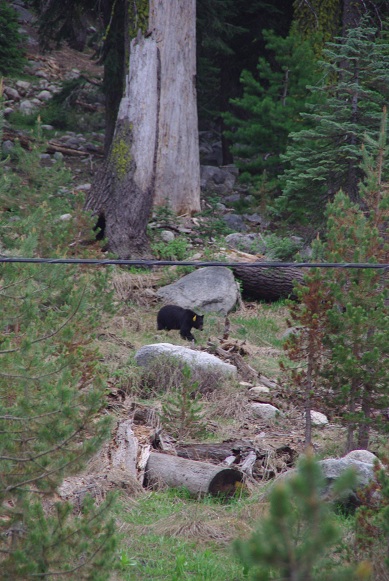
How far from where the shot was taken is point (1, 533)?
4168 millimetres

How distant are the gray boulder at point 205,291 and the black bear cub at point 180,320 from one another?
2.66ft

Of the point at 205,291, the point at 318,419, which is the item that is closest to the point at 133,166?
the point at 205,291

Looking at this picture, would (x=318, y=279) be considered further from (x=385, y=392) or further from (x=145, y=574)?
(x=145, y=574)

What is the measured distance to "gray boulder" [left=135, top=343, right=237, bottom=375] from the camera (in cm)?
855

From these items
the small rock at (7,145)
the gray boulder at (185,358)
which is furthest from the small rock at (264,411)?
the small rock at (7,145)

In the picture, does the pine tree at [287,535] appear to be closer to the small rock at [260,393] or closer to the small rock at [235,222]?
the small rock at [260,393]

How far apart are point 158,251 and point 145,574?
9039 millimetres

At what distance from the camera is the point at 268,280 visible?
1274cm

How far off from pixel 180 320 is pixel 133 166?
13.7ft

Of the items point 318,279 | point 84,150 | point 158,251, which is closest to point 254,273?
point 158,251

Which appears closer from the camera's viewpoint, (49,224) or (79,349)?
(79,349)

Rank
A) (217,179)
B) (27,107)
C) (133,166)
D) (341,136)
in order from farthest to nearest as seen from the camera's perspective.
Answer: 1. (27,107)
2. (217,179)
3. (133,166)
4. (341,136)

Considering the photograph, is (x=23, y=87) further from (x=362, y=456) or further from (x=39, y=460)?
(x=39, y=460)

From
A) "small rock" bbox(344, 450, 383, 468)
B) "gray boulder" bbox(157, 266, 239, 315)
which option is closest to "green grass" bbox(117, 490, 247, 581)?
"small rock" bbox(344, 450, 383, 468)
